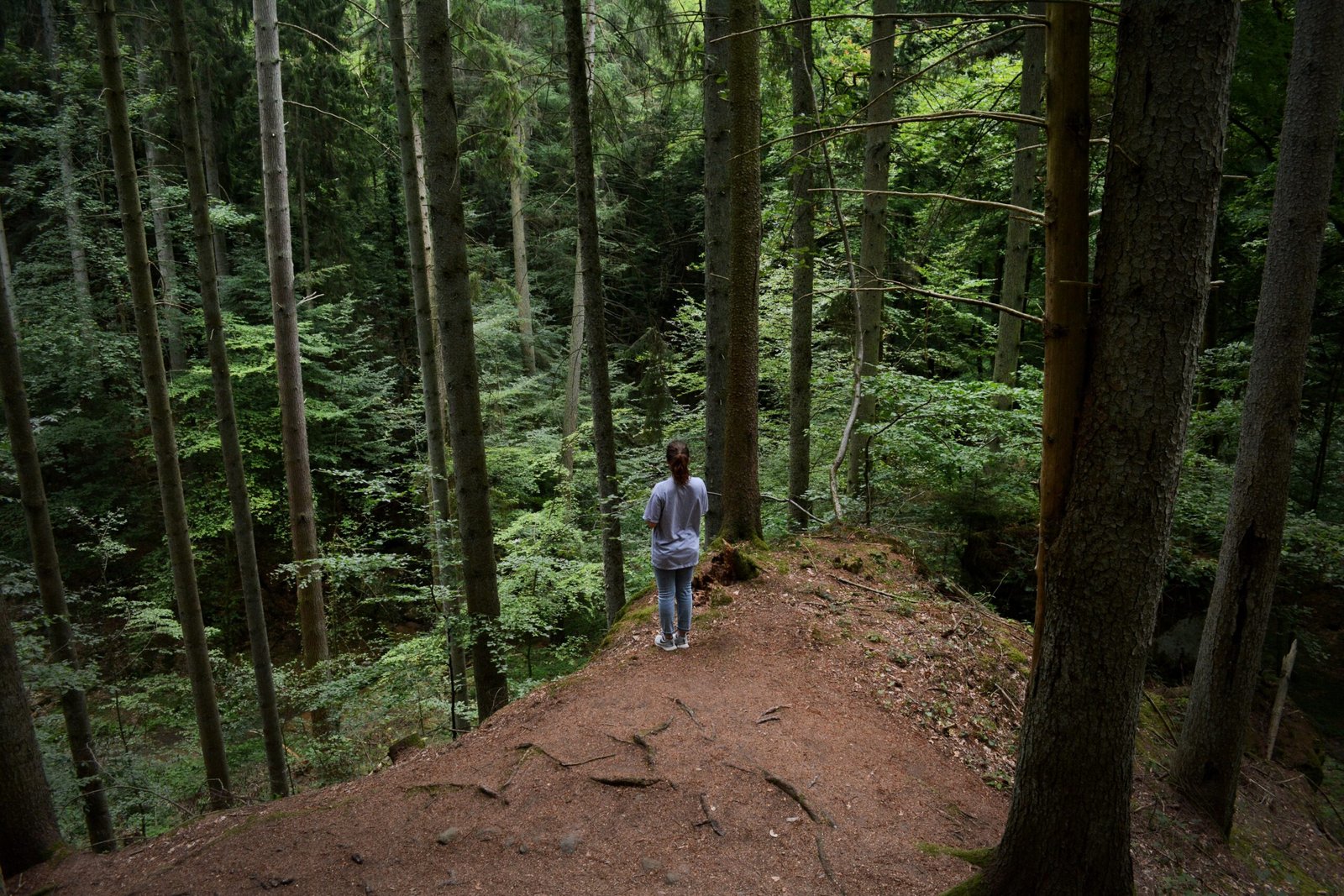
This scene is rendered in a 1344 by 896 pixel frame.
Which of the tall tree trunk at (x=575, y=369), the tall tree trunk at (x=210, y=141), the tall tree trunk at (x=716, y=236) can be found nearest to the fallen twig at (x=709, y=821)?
the tall tree trunk at (x=716, y=236)

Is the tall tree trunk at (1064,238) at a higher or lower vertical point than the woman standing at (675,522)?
higher

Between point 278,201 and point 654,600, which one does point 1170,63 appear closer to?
point 654,600

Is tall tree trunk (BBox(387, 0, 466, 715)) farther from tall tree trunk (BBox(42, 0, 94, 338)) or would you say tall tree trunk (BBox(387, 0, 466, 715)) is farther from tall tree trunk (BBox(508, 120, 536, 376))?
tall tree trunk (BBox(42, 0, 94, 338))

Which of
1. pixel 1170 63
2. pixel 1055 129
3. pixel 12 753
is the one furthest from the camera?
pixel 12 753

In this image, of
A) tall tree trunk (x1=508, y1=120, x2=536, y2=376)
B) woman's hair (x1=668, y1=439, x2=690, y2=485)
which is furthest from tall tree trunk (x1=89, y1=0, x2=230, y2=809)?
tall tree trunk (x1=508, y1=120, x2=536, y2=376)

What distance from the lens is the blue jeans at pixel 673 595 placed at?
5441 millimetres

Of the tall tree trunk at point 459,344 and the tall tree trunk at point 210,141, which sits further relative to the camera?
the tall tree trunk at point 210,141

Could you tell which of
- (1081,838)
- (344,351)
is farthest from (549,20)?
(1081,838)

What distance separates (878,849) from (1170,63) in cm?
374

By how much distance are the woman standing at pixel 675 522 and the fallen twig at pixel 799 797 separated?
1725 mm

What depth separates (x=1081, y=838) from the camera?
107 inches

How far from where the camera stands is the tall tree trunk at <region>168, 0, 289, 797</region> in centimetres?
580

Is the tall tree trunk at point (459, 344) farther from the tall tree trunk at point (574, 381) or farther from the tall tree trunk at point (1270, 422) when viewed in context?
the tall tree trunk at point (574, 381)

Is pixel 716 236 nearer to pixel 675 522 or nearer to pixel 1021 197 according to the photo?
pixel 675 522
